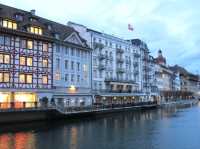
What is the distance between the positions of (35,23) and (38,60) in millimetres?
7534

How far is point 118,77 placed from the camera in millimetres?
117312

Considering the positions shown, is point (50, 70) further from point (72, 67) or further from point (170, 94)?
point (170, 94)

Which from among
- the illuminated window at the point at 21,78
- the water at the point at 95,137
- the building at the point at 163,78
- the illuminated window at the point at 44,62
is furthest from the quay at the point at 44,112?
the building at the point at 163,78

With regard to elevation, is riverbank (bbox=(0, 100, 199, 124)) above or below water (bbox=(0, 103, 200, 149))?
above

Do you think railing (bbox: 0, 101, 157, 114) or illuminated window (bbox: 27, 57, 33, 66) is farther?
illuminated window (bbox: 27, 57, 33, 66)

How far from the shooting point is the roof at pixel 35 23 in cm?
7662

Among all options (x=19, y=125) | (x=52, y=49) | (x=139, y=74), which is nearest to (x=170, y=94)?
(x=139, y=74)

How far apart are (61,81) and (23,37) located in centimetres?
1543

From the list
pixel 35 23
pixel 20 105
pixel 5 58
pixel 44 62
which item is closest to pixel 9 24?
pixel 5 58

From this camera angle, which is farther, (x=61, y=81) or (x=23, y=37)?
(x=61, y=81)

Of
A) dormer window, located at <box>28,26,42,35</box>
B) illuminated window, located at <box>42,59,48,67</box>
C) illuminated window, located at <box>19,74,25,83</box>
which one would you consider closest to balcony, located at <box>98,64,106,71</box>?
illuminated window, located at <box>42,59,48,67</box>

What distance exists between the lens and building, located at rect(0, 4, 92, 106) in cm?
7350

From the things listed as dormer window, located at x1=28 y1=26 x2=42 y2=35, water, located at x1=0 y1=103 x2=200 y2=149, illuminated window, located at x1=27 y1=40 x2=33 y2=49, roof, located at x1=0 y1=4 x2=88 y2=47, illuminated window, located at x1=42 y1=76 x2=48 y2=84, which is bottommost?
water, located at x1=0 y1=103 x2=200 y2=149

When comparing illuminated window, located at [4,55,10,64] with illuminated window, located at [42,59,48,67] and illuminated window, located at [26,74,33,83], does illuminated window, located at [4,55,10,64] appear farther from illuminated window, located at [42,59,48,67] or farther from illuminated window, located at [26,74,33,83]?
illuminated window, located at [42,59,48,67]
